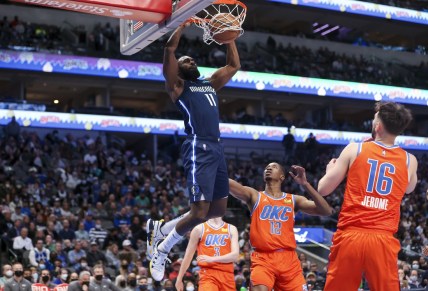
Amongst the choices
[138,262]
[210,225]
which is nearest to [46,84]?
[138,262]

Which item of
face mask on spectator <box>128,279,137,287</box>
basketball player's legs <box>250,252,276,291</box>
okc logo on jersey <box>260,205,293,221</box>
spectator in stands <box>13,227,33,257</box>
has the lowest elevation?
face mask on spectator <box>128,279,137,287</box>

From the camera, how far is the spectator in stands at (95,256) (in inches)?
631

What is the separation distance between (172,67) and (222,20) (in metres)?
0.76

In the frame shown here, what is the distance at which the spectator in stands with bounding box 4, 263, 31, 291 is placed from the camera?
13.1m

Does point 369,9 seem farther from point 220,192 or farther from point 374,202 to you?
point 374,202

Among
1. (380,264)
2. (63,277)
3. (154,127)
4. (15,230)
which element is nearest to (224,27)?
(380,264)

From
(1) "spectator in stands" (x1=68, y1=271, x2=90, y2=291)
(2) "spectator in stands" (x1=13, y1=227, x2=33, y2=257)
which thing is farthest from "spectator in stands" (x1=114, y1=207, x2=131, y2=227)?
(1) "spectator in stands" (x1=68, y1=271, x2=90, y2=291)

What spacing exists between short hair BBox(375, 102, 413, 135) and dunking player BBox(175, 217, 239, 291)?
418cm

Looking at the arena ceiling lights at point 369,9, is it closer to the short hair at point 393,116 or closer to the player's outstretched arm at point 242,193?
the player's outstretched arm at point 242,193

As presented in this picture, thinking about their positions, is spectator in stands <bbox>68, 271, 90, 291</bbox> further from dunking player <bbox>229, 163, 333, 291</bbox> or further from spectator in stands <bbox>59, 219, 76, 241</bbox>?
dunking player <bbox>229, 163, 333, 291</bbox>

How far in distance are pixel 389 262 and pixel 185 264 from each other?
4353 mm

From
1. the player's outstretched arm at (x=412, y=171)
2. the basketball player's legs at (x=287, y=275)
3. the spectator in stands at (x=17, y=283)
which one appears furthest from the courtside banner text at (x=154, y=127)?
the player's outstretched arm at (x=412, y=171)

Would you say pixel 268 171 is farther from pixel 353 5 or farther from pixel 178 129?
pixel 353 5

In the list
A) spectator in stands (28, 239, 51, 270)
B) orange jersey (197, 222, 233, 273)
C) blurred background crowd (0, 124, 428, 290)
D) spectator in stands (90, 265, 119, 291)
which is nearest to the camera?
orange jersey (197, 222, 233, 273)
